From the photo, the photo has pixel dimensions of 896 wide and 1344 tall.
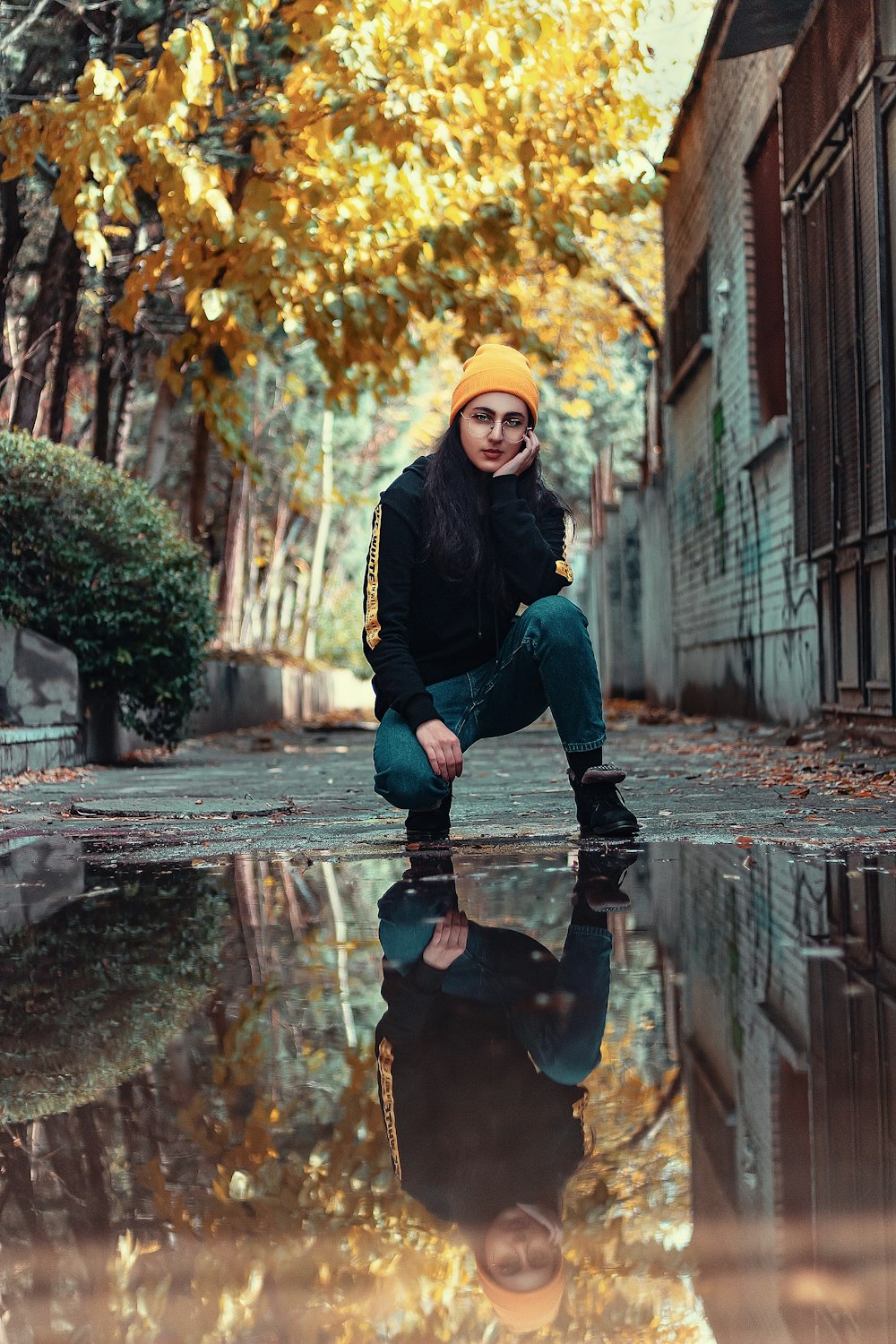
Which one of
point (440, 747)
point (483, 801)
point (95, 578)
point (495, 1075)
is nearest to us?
point (495, 1075)

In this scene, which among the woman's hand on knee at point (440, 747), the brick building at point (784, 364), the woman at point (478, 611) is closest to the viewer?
the woman's hand on knee at point (440, 747)

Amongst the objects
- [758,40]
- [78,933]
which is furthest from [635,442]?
[78,933]

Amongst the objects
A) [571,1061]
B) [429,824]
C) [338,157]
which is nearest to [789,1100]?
[571,1061]

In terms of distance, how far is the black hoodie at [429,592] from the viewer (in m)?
4.11

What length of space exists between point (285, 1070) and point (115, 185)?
24.1ft

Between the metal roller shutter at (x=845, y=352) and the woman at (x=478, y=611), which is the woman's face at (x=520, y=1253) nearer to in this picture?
the woman at (x=478, y=611)

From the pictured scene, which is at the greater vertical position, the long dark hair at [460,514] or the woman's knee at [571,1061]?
the long dark hair at [460,514]

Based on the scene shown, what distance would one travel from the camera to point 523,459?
430 cm

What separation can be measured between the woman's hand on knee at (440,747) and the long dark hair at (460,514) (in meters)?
0.52

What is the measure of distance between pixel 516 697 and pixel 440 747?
20.1 inches

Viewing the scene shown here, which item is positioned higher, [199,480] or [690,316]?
[690,316]

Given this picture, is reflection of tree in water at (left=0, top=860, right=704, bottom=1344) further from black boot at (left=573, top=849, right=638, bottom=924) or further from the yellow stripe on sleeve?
the yellow stripe on sleeve

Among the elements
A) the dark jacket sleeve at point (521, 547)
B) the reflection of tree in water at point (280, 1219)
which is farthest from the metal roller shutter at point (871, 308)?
the reflection of tree in water at point (280, 1219)

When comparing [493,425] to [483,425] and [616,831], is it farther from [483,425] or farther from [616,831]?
[616,831]
